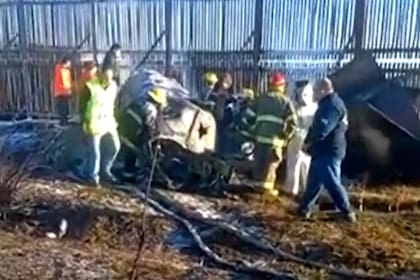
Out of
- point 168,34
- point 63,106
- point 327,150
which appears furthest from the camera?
point 168,34

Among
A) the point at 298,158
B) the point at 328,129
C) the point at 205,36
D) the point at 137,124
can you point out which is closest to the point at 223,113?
the point at 137,124

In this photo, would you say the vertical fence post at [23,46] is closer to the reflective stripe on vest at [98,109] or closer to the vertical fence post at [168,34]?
the vertical fence post at [168,34]

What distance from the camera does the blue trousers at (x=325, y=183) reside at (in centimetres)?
770

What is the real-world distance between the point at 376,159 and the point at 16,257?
5490mm

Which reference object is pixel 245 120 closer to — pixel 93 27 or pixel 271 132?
pixel 271 132

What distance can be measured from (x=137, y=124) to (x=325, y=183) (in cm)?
267

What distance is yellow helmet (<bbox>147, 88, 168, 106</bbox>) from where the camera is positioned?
29.5 feet

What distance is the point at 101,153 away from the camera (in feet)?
30.1

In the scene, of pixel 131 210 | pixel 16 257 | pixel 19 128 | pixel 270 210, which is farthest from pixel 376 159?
pixel 19 128

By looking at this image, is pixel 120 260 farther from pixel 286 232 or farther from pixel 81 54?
pixel 81 54

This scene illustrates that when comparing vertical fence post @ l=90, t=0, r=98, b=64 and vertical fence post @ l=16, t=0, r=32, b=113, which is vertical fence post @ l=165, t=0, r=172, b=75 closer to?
vertical fence post @ l=90, t=0, r=98, b=64

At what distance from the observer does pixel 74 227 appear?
287 inches

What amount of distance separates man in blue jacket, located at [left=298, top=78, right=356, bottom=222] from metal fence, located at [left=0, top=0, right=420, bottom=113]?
481cm

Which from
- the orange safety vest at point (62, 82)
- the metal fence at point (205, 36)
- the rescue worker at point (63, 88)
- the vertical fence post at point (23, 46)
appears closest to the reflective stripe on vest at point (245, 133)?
the metal fence at point (205, 36)
